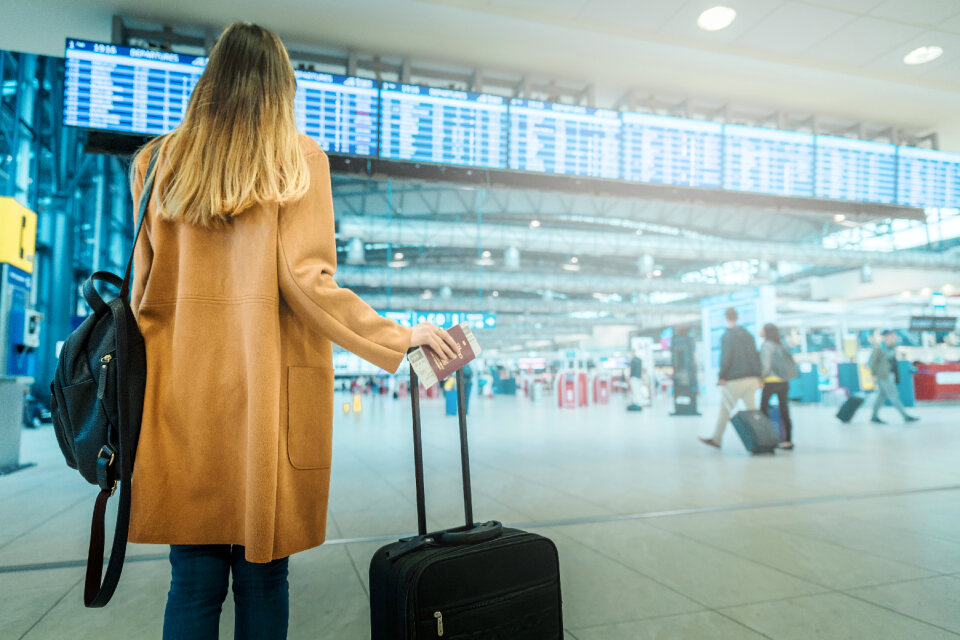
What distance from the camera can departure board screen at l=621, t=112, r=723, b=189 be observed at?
4.94 metres

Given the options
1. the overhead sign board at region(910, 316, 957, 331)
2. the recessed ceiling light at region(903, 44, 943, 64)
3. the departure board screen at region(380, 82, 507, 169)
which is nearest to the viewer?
the departure board screen at region(380, 82, 507, 169)

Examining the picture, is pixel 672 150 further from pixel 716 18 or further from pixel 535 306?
pixel 535 306

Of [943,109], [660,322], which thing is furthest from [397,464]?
[660,322]

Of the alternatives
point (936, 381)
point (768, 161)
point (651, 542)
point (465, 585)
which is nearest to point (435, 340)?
point (465, 585)

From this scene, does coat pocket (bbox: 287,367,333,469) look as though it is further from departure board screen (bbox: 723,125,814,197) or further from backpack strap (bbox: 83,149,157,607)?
departure board screen (bbox: 723,125,814,197)

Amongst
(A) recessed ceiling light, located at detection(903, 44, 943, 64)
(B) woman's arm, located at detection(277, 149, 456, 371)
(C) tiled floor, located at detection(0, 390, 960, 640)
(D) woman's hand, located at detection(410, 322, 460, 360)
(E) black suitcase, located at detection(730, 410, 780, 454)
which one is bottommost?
(C) tiled floor, located at detection(0, 390, 960, 640)

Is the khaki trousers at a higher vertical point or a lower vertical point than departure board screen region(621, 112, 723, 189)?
lower

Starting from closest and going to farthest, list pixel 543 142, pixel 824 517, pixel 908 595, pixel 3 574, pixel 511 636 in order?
1. pixel 511 636
2. pixel 908 595
3. pixel 3 574
4. pixel 824 517
5. pixel 543 142

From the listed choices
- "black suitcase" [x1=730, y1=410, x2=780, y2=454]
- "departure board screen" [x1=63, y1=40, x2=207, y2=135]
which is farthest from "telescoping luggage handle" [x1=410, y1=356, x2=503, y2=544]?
"black suitcase" [x1=730, y1=410, x2=780, y2=454]

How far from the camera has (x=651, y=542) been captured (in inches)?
110

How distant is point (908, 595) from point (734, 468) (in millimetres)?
2960

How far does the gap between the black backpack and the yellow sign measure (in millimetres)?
5252

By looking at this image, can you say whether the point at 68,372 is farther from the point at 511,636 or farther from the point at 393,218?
the point at 393,218

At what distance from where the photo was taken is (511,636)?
1348 millimetres
